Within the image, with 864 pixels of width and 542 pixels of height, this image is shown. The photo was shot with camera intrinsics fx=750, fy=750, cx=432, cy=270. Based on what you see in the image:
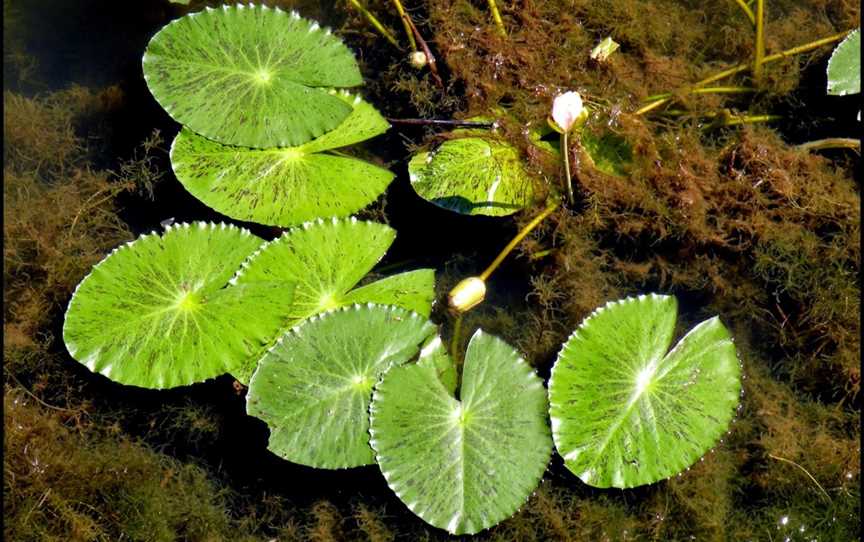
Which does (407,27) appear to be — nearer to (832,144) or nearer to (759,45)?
(759,45)

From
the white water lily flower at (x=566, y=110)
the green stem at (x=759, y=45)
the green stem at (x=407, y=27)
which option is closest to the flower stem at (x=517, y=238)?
the white water lily flower at (x=566, y=110)

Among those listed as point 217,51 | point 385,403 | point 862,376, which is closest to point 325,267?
point 385,403

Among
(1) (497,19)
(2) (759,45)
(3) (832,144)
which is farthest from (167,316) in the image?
(3) (832,144)

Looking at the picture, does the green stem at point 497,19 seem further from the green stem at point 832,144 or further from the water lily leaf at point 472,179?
the green stem at point 832,144

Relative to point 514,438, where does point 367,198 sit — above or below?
above

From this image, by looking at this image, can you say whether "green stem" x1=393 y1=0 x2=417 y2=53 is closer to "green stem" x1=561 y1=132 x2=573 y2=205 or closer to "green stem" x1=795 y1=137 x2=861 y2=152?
"green stem" x1=561 y1=132 x2=573 y2=205

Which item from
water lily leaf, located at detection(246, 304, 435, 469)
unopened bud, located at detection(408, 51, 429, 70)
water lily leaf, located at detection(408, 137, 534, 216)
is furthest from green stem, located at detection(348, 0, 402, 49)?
water lily leaf, located at detection(246, 304, 435, 469)

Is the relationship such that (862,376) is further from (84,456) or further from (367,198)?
(84,456)
